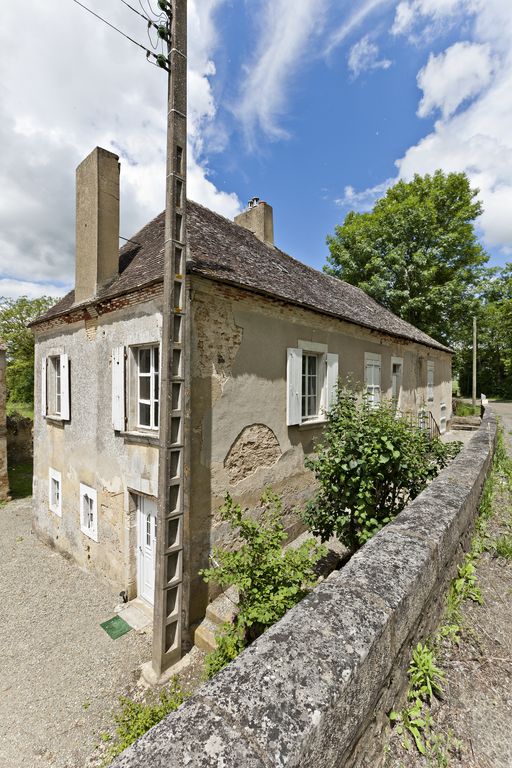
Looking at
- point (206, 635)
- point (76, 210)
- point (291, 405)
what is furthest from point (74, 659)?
point (76, 210)

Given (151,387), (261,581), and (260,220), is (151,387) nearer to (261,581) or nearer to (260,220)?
(261,581)

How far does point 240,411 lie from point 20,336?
86.3 feet

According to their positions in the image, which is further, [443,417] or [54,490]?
[443,417]

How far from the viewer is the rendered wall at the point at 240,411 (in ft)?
17.4

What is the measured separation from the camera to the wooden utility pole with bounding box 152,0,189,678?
15.1 feet

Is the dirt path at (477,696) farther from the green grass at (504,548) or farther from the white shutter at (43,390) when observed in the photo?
the white shutter at (43,390)

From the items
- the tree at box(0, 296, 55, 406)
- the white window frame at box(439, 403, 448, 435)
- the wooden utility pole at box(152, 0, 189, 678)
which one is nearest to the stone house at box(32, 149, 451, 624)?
the wooden utility pole at box(152, 0, 189, 678)

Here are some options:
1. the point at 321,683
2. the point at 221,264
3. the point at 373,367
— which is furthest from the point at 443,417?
the point at 321,683

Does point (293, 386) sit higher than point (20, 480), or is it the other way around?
point (293, 386)

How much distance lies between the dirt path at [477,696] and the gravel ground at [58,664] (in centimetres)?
442

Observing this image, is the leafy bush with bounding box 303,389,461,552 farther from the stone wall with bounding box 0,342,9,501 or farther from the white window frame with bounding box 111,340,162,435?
the stone wall with bounding box 0,342,9,501

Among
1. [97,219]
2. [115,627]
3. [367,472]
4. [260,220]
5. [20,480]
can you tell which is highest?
[260,220]

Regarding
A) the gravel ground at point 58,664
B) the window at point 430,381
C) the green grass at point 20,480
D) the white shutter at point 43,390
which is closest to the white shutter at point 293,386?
the gravel ground at point 58,664

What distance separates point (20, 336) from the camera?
83.3 ft
